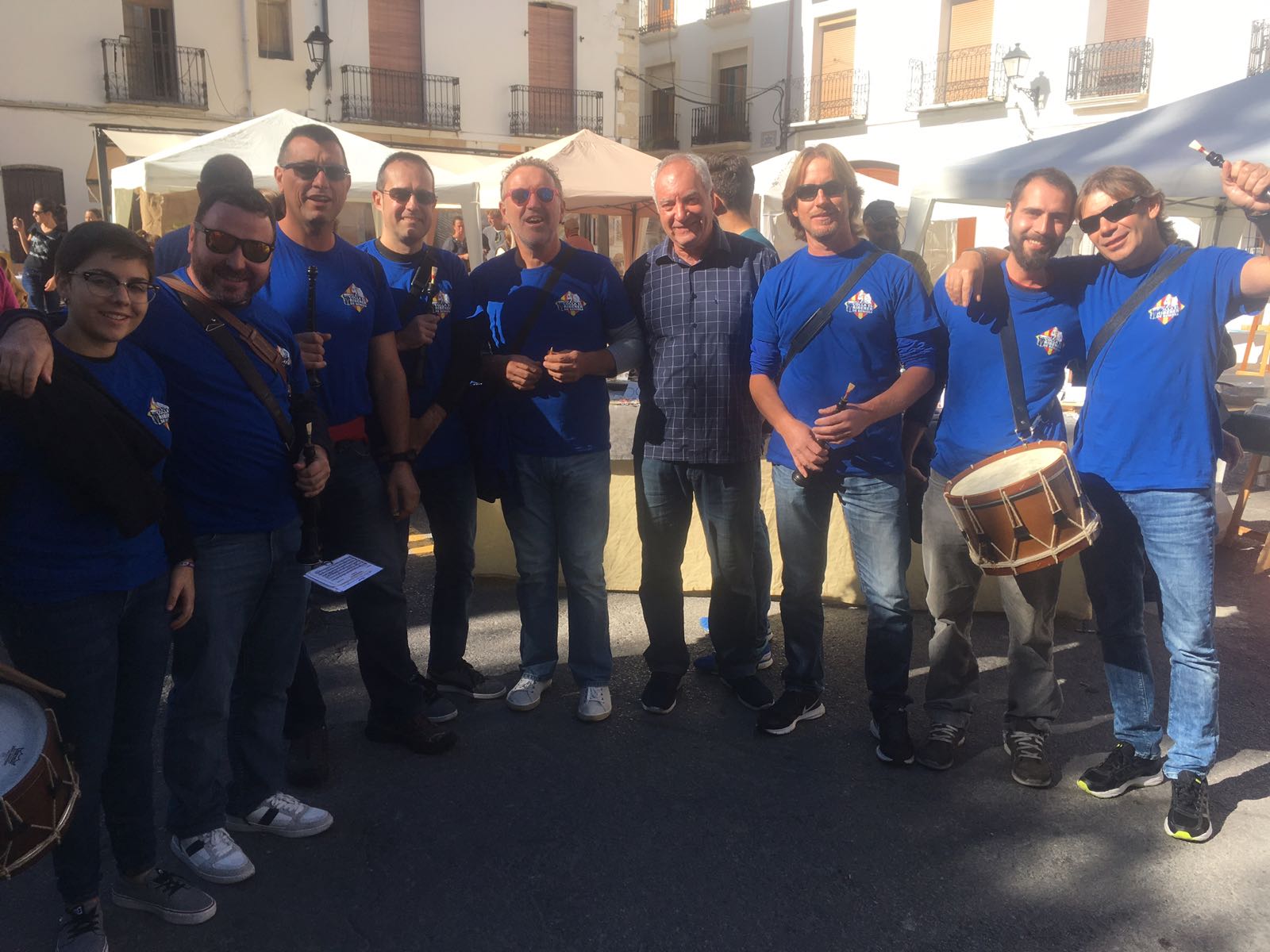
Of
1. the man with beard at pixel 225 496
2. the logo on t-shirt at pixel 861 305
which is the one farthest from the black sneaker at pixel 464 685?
the logo on t-shirt at pixel 861 305

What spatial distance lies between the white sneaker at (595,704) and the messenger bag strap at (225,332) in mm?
1751

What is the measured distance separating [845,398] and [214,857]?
2401 millimetres

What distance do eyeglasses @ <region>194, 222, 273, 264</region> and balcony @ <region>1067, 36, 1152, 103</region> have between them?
62.5 ft

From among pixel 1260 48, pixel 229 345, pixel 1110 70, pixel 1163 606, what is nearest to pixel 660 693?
pixel 1163 606

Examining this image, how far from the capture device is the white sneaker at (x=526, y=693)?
3.92 metres

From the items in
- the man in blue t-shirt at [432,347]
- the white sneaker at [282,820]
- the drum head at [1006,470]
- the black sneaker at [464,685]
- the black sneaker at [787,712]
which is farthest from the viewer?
the black sneaker at [464,685]

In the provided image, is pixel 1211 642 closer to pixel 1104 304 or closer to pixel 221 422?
pixel 1104 304

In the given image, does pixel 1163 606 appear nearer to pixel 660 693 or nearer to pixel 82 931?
pixel 660 693

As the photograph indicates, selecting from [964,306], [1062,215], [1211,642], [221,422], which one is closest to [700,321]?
[964,306]

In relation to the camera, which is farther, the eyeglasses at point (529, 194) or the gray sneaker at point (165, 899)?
the eyeglasses at point (529, 194)

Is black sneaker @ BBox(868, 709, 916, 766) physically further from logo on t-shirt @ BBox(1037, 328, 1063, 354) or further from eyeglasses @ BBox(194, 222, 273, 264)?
eyeglasses @ BBox(194, 222, 273, 264)

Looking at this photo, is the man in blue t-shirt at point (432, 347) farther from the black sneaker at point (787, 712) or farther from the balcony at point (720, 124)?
the balcony at point (720, 124)

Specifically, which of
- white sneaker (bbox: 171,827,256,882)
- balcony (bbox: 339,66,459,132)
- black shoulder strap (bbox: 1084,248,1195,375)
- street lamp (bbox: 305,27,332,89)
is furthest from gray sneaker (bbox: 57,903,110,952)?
balcony (bbox: 339,66,459,132)

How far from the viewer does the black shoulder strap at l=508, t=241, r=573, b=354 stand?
142 inches
